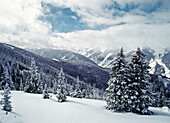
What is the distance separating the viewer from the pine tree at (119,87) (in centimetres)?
2306

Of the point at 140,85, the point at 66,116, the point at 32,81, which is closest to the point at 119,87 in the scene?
the point at 140,85

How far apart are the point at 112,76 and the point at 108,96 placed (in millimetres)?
3930

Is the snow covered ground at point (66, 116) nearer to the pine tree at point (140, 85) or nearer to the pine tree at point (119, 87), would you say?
the pine tree at point (119, 87)

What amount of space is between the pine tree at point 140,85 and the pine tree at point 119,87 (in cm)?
124

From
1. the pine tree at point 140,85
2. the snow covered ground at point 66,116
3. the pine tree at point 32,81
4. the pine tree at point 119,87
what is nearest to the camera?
the snow covered ground at point 66,116

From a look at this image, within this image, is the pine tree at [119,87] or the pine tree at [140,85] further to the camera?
the pine tree at [119,87]

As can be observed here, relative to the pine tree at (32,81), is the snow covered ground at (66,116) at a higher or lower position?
lower

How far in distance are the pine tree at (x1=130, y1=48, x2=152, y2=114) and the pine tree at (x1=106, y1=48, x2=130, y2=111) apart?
4.07 feet

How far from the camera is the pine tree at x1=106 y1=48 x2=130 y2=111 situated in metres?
23.1

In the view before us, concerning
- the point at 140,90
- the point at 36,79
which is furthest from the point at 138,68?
the point at 36,79

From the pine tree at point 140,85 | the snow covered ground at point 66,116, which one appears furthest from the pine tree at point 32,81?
the pine tree at point 140,85

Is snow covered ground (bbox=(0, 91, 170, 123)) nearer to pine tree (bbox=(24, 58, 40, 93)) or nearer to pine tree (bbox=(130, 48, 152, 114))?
pine tree (bbox=(130, 48, 152, 114))

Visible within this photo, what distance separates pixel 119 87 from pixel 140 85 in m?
3.73

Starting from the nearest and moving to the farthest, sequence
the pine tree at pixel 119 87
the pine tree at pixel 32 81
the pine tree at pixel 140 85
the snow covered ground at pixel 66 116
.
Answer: the snow covered ground at pixel 66 116 → the pine tree at pixel 140 85 → the pine tree at pixel 119 87 → the pine tree at pixel 32 81
